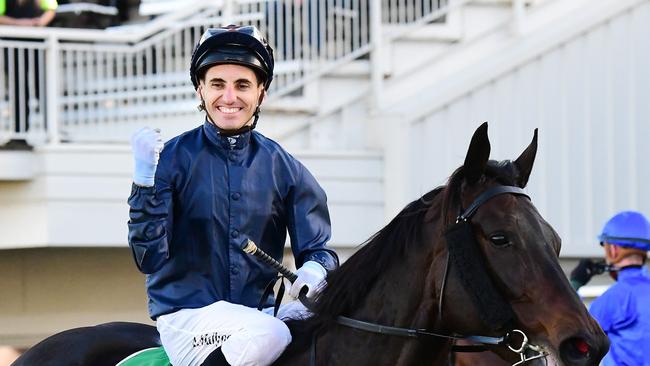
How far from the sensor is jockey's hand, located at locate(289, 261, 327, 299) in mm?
3781

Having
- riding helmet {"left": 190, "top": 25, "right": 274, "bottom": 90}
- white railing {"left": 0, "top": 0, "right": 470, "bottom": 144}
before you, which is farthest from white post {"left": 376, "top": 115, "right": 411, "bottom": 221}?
riding helmet {"left": 190, "top": 25, "right": 274, "bottom": 90}

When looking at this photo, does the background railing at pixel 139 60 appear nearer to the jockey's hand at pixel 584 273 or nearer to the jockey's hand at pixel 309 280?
the jockey's hand at pixel 584 273

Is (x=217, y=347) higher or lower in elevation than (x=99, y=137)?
lower

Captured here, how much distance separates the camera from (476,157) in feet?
11.1

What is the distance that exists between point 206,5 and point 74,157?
4.92 ft

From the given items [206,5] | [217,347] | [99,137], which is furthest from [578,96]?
[217,347]

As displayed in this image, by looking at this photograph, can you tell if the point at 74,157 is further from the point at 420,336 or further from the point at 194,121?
the point at 420,336

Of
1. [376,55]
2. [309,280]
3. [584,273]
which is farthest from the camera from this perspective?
[376,55]

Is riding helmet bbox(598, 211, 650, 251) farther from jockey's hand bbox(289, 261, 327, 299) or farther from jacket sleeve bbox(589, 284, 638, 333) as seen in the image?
jockey's hand bbox(289, 261, 327, 299)

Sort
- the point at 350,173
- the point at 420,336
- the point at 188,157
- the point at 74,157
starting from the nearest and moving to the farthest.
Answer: the point at 420,336
the point at 188,157
the point at 74,157
the point at 350,173

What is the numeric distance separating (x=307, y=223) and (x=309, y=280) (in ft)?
0.82

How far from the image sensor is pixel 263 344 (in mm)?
3578

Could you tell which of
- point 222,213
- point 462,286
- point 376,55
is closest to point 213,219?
point 222,213

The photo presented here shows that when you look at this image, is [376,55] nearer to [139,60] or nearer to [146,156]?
[139,60]
